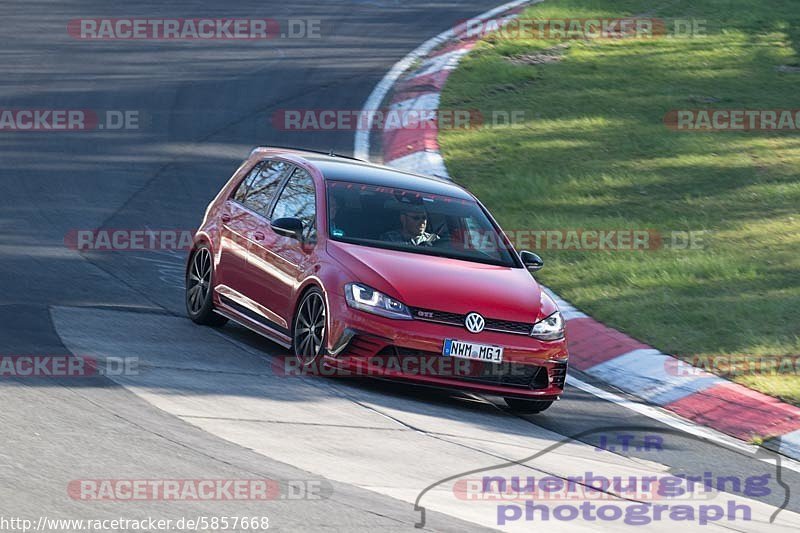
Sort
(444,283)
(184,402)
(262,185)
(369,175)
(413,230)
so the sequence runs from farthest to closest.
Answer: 1. (262,185)
2. (369,175)
3. (413,230)
4. (444,283)
5. (184,402)

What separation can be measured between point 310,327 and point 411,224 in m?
1.30

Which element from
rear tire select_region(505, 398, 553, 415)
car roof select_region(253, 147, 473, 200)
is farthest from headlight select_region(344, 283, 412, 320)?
car roof select_region(253, 147, 473, 200)

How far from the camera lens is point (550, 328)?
1063 centimetres

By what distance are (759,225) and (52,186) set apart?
8.15 meters

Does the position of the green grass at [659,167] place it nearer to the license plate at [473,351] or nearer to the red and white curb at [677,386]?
the red and white curb at [677,386]

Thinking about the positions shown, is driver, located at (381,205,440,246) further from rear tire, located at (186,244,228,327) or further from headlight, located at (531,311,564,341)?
rear tire, located at (186,244,228,327)

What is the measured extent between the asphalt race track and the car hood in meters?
0.76

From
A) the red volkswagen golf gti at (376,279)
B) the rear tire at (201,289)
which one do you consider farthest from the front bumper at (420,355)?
the rear tire at (201,289)

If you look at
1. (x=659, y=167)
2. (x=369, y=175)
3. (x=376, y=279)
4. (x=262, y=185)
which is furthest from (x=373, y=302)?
(x=659, y=167)

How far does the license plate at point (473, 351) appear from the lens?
10164 millimetres

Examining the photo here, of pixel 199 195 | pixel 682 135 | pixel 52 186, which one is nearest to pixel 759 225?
pixel 682 135

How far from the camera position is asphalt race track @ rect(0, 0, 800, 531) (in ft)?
24.2

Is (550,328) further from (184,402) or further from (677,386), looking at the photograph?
(184,402)

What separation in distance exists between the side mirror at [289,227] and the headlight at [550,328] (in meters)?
2.03
